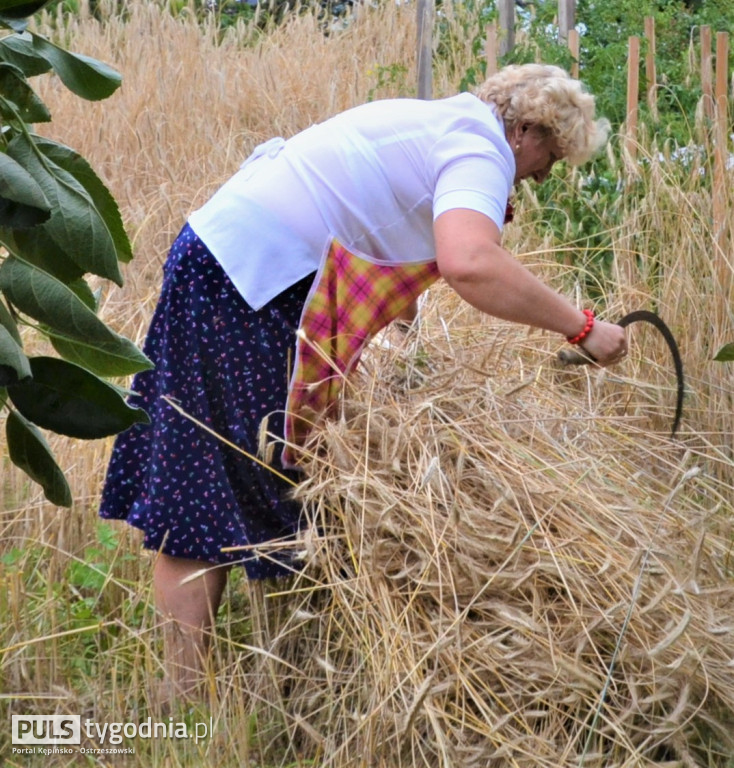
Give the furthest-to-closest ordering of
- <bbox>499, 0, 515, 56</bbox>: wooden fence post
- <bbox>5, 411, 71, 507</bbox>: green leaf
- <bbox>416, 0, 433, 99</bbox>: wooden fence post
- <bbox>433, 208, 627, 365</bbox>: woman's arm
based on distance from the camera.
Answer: <bbox>499, 0, 515, 56</bbox>: wooden fence post
<bbox>416, 0, 433, 99</bbox>: wooden fence post
<bbox>433, 208, 627, 365</bbox>: woman's arm
<bbox>5, 411, 71, 507</bbox>: green leaf

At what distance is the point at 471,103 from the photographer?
7.70ft

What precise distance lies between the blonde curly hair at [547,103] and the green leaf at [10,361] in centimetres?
156

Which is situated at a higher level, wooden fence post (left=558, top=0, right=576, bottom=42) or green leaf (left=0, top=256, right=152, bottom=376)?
green leaf (left=0, top=256, right=152, bottom=376)

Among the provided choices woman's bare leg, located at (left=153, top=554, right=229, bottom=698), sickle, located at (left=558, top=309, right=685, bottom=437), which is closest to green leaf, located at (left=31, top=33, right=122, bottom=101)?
woman's bare leg, located at (left=153, top=554, right=229, bottom=698)

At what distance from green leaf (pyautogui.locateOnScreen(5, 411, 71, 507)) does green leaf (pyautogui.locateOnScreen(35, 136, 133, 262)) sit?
0.20 meters

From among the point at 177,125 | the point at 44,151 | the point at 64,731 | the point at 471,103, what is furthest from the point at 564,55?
the point at 44,151

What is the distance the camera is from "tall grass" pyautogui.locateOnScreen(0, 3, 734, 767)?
2.00 m

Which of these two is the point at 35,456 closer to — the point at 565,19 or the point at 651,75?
the point at 651,75

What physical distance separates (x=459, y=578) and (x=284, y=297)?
2.12 feet

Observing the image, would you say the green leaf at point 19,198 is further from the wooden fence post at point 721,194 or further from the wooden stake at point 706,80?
the wooden stake at point 706,80

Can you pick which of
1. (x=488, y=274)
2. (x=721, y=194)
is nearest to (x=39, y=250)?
(x=488, y=274)

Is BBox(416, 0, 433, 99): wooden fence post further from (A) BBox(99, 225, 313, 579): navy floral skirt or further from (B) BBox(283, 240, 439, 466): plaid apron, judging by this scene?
(A) BBox(99, 225, 313, 579): navy floral skirt

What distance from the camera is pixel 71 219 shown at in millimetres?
1040

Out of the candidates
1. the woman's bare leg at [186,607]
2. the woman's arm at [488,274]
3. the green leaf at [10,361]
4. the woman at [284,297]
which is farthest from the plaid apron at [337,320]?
the green leaf at [10,361]
